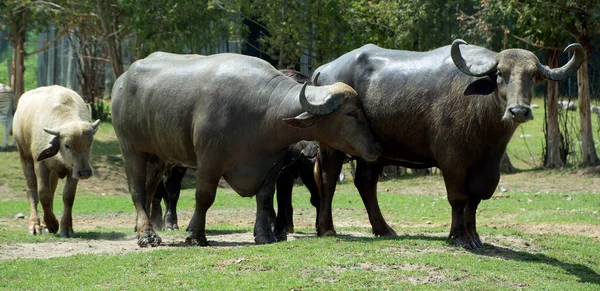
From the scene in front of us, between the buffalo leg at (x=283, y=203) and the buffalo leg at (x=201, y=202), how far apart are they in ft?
3.61

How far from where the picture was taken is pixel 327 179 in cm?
1206

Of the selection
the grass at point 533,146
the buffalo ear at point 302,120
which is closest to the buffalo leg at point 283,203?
the buffalo ear at point 302,120

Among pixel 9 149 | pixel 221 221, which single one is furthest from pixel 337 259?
pixel 9 149

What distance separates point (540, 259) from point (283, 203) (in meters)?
3.50

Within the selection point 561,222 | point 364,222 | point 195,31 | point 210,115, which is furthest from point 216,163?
point 195,31

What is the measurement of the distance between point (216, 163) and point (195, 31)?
14160 mm

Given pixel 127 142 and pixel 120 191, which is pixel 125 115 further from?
pixel 120 191

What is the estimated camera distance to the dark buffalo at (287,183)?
1260cm

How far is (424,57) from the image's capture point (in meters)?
11.5

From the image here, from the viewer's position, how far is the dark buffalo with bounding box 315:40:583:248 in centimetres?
1023

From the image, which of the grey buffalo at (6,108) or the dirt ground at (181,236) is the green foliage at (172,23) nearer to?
the grey buffalo at (6,108)

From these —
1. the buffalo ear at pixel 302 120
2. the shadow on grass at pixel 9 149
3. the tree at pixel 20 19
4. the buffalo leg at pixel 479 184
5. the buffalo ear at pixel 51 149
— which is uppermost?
the tree at pixel 20 19

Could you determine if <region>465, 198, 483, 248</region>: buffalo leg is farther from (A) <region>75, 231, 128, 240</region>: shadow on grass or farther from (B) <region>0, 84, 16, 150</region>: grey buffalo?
(B) <region>0, 84, 16, 150</region>: grey buffalo

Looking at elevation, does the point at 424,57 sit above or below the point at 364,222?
above
